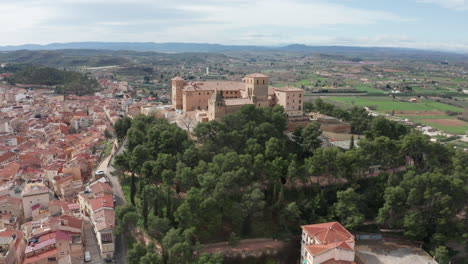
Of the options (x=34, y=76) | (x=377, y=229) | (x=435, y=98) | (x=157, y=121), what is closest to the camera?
(x=377, y=229)

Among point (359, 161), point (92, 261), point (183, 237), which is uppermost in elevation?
point (359, 161)

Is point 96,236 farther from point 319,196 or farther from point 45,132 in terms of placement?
point 45,132

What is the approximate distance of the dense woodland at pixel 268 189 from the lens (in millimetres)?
27109

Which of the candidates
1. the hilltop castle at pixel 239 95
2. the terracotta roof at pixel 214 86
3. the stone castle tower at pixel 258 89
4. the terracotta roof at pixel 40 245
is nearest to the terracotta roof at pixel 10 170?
the terracotta roof at pixel 40 245

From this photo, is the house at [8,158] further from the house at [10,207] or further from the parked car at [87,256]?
the parked car at [87,256]

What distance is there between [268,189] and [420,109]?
69672 mm

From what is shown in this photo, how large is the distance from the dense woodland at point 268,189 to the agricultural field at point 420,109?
4103 centimetres

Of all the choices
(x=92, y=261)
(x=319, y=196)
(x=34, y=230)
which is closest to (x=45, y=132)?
(x=34, y=230)

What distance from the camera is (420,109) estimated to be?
283ft

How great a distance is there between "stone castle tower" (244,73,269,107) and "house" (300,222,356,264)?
2040 centimetres

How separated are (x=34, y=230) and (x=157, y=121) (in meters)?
18.6

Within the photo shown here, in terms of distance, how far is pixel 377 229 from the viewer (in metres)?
30.4

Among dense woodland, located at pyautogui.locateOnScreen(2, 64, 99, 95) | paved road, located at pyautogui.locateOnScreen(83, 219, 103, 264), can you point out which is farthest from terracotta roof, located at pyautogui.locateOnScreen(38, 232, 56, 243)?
dense woodland, located at pyautogui.locateOnScreen(2, 64, 99, 95)

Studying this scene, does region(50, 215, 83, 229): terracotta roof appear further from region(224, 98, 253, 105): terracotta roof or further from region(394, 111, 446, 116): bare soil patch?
region(394, 111, 446, 116): bare soil patch
